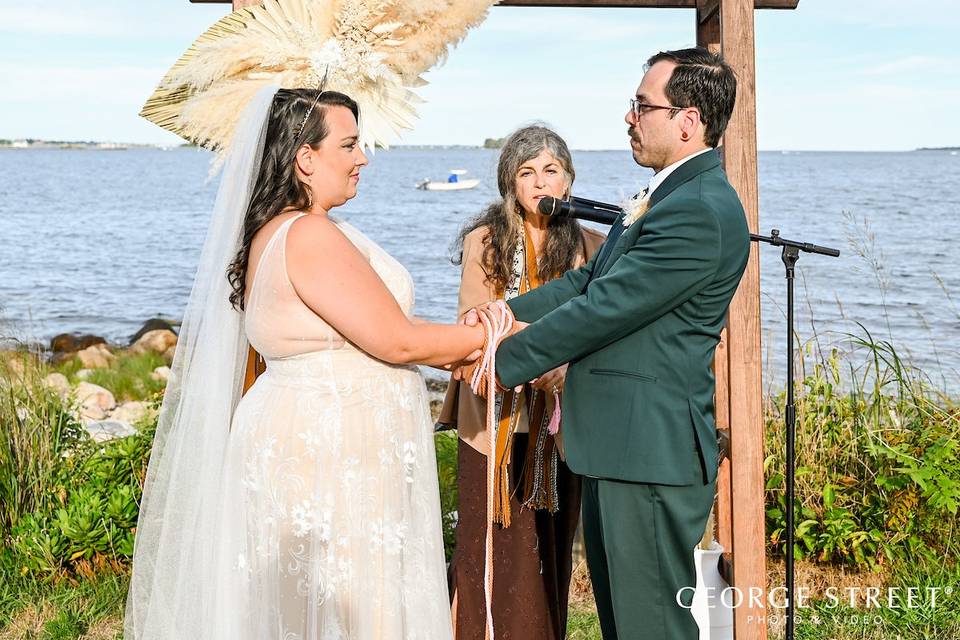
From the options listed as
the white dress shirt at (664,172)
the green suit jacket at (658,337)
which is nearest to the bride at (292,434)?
the green suit jacket at (658,337)

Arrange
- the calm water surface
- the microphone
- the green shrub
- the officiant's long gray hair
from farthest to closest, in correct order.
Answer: the calm water surface → the green shrub → the officiant's long gray hair → the microphone

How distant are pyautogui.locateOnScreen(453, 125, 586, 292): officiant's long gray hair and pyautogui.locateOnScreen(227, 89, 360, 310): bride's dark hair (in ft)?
3.57

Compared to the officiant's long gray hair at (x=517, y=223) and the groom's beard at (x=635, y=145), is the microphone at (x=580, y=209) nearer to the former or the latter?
the officiant's long gray hair at (x=517, y=223)

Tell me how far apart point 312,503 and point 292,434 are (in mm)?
199

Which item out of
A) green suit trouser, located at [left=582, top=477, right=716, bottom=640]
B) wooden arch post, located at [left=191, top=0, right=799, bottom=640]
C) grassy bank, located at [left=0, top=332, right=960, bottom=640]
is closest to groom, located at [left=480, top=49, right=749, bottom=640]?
green suit trouser, located at [left=582, top=477, right=716, bottom=640]

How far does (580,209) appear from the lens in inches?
136

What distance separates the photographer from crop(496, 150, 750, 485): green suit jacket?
2709 millimetres

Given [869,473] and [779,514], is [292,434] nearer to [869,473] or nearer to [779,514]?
[779,514]

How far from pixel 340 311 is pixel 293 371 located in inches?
9.9

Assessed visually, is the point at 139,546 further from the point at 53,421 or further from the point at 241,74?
the point at 53,421

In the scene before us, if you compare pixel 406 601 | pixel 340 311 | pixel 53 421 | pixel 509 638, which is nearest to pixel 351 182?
pixel 340 311

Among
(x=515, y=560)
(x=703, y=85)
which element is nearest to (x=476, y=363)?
(x=515, y=560)

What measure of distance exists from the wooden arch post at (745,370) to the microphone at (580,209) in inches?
21.6

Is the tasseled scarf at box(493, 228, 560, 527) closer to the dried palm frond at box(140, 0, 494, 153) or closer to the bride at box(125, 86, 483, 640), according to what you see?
the bride at box(125, 86, 483, 640)
